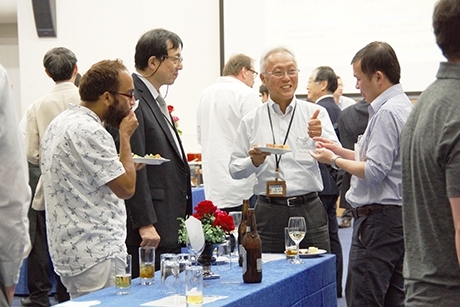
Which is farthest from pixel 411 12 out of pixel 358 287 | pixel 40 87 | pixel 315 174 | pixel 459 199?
pixel 459 199

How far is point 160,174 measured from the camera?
3314 mm

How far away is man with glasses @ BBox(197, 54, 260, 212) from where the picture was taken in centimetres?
485

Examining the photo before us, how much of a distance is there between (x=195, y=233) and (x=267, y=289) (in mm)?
313

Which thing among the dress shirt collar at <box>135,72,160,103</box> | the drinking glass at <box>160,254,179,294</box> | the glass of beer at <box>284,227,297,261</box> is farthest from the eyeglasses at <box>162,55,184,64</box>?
the drinking glass at <box>160,254,179,294</box>

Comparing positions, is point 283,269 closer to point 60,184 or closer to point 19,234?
point 60,184

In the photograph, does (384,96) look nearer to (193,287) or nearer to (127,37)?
(193,287)

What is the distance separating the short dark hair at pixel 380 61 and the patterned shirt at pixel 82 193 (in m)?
1.10

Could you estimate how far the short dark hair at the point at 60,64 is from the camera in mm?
4648

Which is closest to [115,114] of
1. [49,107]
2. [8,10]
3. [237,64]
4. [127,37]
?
[49,107]

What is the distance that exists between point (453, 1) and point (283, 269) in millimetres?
1548

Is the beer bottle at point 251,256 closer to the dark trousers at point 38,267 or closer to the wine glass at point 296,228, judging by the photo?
the wine glass at point 296,228

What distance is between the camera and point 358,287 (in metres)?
3.16

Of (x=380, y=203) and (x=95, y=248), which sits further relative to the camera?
(x=380, y=203)

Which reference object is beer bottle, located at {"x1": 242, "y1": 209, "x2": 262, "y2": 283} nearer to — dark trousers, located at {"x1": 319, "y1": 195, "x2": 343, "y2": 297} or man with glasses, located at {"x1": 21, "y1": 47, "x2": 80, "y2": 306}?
man with glasses, located at {"x1": 21, "y1": 47, "x2": 80, "y2": 306}
